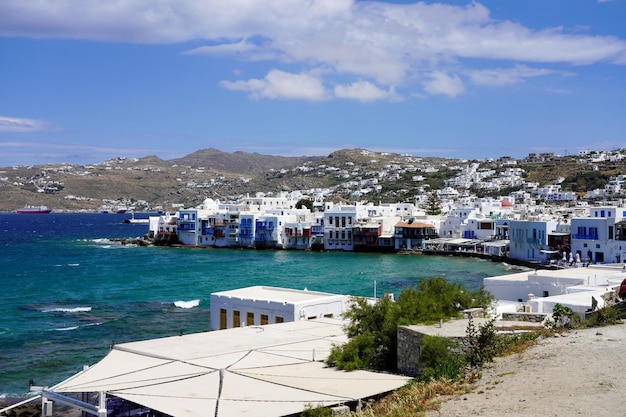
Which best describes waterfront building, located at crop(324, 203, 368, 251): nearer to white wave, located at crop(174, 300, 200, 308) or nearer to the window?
white wave, located at crop(174, 300, 200, 308)

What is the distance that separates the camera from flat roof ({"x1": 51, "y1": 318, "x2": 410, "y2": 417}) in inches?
499

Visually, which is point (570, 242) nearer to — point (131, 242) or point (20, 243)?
point (131, 242)

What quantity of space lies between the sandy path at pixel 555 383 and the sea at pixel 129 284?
50.2 feet

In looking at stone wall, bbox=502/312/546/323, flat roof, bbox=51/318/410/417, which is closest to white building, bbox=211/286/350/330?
flat roof, bbox=51/318/410/417

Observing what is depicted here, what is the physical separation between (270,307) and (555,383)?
13.1 m

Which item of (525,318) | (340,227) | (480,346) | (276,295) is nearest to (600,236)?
(340,227)

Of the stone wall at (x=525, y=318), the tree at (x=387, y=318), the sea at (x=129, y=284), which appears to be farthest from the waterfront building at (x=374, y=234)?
the tree at (x=387, y=318)

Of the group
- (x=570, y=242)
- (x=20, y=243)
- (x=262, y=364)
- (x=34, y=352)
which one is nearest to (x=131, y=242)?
(x=20, y=243)

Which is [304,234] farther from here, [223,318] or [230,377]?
[230,377]

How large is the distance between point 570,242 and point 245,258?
97.1 feet

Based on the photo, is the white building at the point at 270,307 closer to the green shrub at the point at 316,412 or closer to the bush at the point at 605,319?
the bush at the point at 605,319

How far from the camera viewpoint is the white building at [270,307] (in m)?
22.7

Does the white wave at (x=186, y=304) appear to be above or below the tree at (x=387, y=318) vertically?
below

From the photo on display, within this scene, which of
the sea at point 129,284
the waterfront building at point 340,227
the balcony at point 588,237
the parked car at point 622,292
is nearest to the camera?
the parked car at point 622,292
